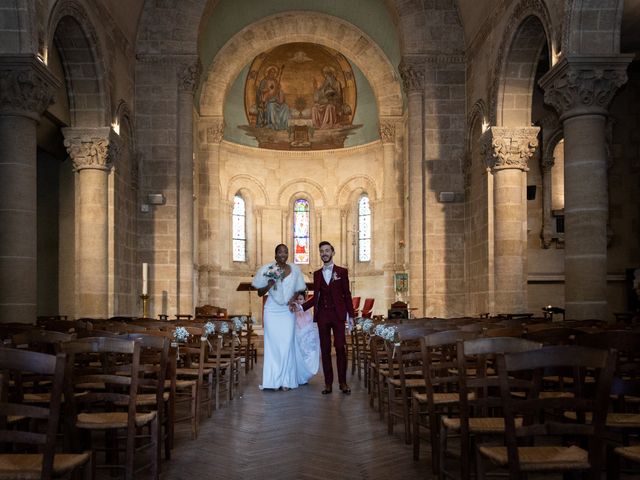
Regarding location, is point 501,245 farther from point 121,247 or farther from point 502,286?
point 121,247

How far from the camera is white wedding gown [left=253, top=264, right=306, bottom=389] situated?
11.1m

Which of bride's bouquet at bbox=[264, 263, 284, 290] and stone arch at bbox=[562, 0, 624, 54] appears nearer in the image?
bride's bouquet at bbox=[264, 263, 284, 290]

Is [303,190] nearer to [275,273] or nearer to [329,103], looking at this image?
[329,103]

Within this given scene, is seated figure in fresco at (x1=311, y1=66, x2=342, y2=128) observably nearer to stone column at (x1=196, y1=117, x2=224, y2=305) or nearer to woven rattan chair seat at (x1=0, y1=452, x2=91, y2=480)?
stone column at (x1=196, y1=117, x2=224, y2=305)

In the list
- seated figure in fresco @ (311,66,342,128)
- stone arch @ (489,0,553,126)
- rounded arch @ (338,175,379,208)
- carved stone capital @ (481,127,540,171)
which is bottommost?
carved stone capital @ (481,127,540,171)

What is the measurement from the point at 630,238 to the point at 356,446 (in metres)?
15.2

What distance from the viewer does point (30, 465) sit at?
3662mm

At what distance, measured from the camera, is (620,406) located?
5.36 meters

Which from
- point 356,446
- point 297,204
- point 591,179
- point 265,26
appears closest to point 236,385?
point 356,446

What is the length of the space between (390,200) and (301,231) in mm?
6317

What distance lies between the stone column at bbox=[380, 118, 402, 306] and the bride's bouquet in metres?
16.8

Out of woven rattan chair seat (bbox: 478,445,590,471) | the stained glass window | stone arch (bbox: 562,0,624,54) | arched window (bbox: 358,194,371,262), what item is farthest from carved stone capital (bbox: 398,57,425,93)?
woven rattan chair seat (bbox: 478,445,590,471)

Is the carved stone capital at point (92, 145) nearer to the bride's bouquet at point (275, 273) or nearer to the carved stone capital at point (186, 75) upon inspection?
the carved stone capital at point (186, 75)

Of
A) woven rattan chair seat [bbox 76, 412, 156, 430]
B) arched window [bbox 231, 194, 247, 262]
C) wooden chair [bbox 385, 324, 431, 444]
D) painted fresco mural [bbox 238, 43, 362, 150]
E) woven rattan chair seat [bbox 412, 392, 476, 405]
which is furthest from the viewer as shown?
arched window [bbox 231, 194, 247, 262]
